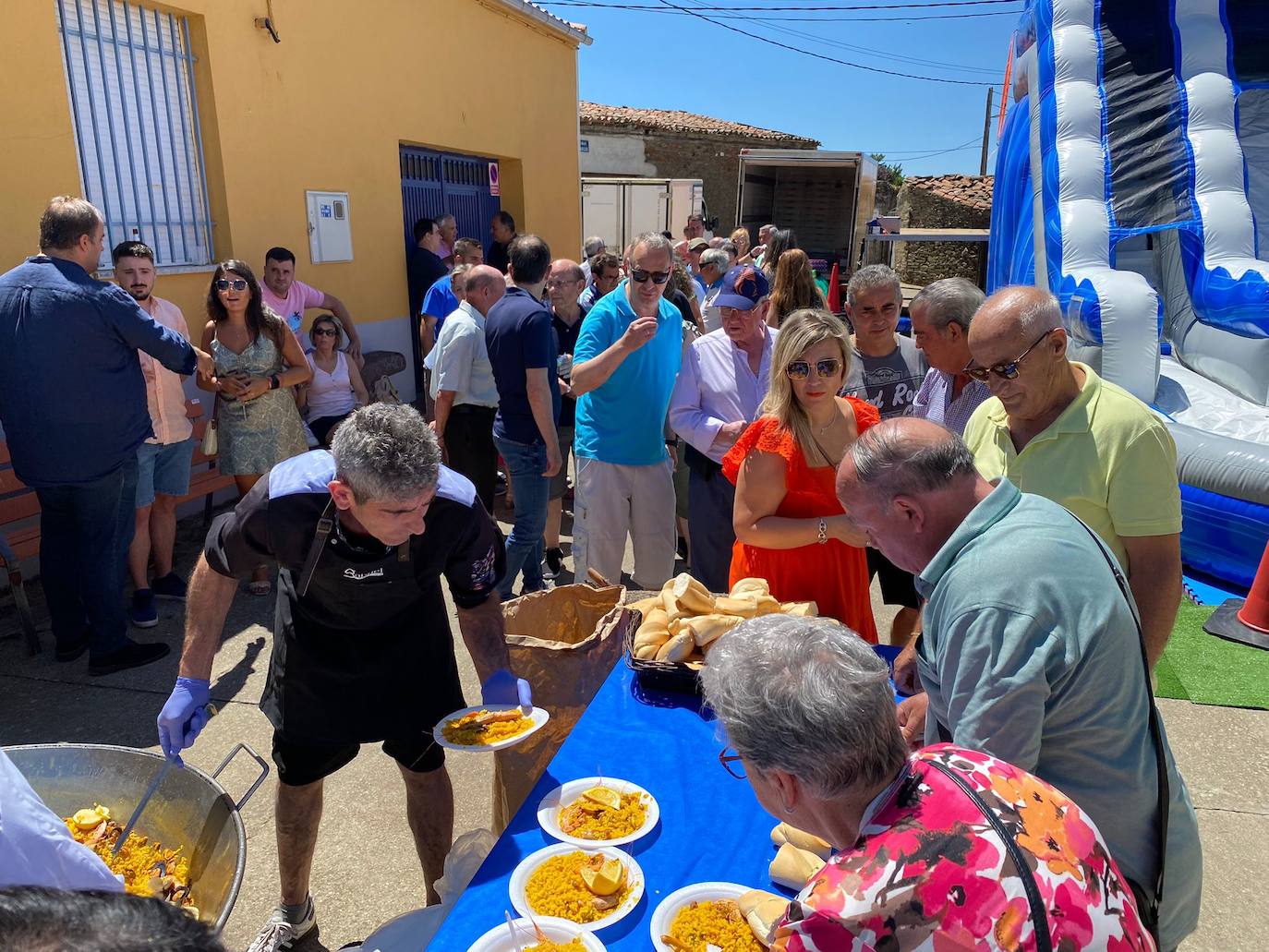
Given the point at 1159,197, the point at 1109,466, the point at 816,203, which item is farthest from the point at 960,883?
the point at 816,203

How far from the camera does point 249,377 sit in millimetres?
4918

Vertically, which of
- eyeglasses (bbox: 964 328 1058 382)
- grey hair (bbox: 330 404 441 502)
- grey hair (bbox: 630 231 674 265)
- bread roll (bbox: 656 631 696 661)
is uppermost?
grey hair (bbox: 630 231 674 265)

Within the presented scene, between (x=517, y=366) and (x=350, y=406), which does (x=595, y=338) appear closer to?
(x=517, y=366)

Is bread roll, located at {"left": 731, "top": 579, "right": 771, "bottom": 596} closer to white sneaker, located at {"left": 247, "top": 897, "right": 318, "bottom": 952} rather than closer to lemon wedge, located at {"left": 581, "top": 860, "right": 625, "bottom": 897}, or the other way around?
lemon wedge, located at {"left": 581, "top": 860, "right": 625, "bottom": 897}

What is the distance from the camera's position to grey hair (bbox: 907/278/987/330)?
343cm

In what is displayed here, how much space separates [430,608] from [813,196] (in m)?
17.6

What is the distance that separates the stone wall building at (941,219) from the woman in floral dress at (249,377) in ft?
70.0

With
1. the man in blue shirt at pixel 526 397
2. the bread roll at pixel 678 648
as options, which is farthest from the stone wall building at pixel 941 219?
the bread roll at pixel 678 648

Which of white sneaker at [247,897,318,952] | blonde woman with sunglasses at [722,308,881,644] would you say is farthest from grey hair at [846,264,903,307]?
white sneaker at [247,897,318,952]

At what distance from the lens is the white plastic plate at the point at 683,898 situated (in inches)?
65.6

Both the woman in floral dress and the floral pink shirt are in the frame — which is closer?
the floral pink shirt

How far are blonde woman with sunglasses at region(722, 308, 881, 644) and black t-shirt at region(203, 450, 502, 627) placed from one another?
0.94 m

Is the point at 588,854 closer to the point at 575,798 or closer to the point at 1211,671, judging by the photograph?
the point at 575,798

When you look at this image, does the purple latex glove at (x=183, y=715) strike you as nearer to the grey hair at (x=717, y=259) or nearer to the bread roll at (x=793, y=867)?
the bread roll at (x=793, y=867)
